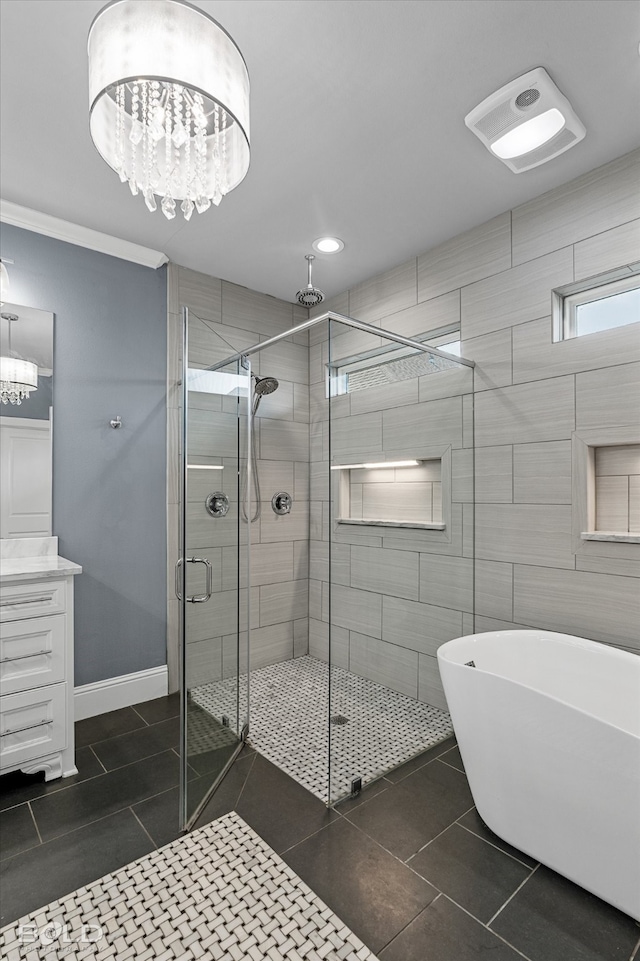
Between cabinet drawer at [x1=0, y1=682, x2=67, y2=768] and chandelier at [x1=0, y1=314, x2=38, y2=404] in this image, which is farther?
chandelier at [x1=0, y1=314, x2=38, y2=404]

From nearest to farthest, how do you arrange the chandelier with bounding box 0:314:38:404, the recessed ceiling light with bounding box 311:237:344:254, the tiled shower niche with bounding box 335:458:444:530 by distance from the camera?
the tiled shower niche with bounding box 335:458:444:530 < the chandelier with bounding box 0:314:38:404 < the recessed ceiling light with bounding box 311:237:344:254

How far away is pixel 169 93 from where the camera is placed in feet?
3.80

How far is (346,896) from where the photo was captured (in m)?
1.56

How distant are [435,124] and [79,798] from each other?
10.4 feet

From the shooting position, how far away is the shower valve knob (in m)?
2.29

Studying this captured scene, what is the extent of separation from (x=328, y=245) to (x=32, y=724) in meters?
2.91

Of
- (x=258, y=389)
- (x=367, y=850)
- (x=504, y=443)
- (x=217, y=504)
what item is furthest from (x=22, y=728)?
(x=504, y=443)

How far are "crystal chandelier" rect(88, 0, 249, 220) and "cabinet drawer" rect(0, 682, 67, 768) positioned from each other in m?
2.05

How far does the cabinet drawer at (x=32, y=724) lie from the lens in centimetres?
209

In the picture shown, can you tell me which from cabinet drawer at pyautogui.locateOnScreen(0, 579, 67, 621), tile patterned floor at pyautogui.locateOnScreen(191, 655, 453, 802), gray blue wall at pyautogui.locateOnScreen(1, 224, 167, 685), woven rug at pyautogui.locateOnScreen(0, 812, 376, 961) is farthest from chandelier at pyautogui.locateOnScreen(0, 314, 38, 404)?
woven rug at pyautogui.locateOnScreen(0, 812, 376, 961)

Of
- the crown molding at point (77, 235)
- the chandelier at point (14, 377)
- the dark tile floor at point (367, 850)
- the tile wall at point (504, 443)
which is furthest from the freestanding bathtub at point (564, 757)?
the crown molding at point (77, 235)

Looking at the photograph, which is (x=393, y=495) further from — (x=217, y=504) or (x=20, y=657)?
(x=20, y=657)

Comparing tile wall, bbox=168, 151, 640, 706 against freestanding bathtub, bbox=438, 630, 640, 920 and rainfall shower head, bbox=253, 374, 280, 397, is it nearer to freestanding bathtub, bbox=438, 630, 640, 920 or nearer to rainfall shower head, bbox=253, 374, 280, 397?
rainfall shower head, bbox=253, 374, 280, 397

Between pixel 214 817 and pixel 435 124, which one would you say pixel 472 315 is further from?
pixel 214 817
